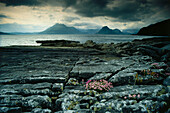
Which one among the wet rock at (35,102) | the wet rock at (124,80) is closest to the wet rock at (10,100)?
the wet rock at (35,102)

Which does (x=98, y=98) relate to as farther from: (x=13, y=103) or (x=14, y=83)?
(x=14, y=83)

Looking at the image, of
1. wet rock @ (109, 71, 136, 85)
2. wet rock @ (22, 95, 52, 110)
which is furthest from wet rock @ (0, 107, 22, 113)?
wet rock @ (109, 71, 136, 85)

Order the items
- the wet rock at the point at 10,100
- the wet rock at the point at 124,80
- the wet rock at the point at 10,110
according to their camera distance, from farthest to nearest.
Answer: the wet rock at the point at 124,80 → the wet rock at the point at 10,100 → the wet rock at the point at 10,110

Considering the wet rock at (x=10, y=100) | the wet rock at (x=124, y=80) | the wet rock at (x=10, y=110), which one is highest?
the wet rock at (x=124, y=80)

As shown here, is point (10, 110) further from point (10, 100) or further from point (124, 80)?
point (124, 80)

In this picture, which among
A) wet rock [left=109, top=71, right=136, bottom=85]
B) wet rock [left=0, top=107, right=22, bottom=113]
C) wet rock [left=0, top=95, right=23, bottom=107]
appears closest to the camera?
wet rock [left=0, top=107, right=22, bottom=113]

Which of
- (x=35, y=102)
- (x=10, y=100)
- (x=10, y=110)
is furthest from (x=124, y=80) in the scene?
(x=10, y=100)

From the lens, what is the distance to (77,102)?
3955 mm

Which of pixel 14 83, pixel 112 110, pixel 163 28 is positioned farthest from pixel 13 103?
pixel 163 28

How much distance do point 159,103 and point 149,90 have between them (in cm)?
85

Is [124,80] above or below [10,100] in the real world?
above

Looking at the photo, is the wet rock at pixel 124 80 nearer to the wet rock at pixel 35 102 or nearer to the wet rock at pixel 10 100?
the wet rock at pixel 35 102

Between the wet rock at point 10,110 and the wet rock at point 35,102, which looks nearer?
the wet rock at point 10,110

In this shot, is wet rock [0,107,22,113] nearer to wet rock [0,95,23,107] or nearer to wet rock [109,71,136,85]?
wet rock [0,95,23,107]
